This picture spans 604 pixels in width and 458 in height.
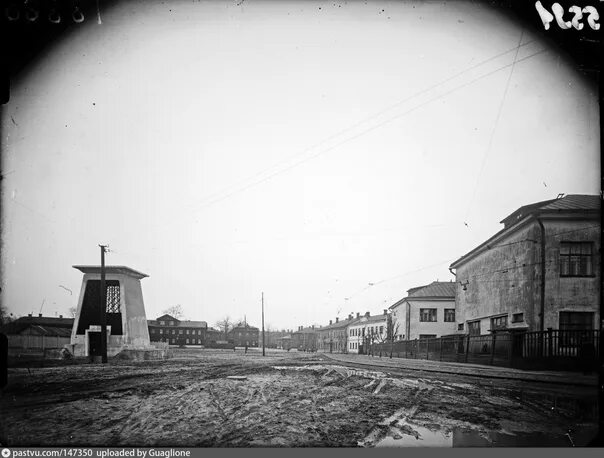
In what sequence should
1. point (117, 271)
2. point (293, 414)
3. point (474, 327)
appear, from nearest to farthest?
point (293, 414), point (117, 271), point (474, 327)

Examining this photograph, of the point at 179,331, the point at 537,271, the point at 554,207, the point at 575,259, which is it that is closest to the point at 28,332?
the point at 179,331

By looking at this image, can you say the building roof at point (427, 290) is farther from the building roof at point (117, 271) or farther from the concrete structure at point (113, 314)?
the concrete structure at point (113, 314)

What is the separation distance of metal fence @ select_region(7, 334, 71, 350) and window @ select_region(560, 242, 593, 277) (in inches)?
449

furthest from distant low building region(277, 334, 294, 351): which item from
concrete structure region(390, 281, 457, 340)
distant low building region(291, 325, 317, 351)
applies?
concrete structure region(390, 281, 457, 340)

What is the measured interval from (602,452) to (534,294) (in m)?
8.21

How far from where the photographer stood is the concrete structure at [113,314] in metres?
8.38

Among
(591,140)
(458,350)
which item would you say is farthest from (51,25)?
(458,350)

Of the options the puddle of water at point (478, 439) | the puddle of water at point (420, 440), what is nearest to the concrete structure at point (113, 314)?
the puddle of water at point (420, 440)

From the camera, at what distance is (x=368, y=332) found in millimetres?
37188

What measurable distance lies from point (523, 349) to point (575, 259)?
295 centimetres

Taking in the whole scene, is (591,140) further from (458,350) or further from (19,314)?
(458,350)

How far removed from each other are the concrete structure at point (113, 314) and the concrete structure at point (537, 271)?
25.1 feet

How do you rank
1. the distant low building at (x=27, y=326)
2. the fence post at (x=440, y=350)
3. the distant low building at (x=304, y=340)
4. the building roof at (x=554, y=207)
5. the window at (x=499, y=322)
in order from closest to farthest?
1. the distant low building at (x=27, y=326)
2. the building roof at (x=554, y=207)
3. the window at (x=499, y=322)
4. the fence post at (x=440, y=350)
5. the distant low building at (x=304, y=340)

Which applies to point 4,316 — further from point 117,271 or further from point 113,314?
point 113,314
